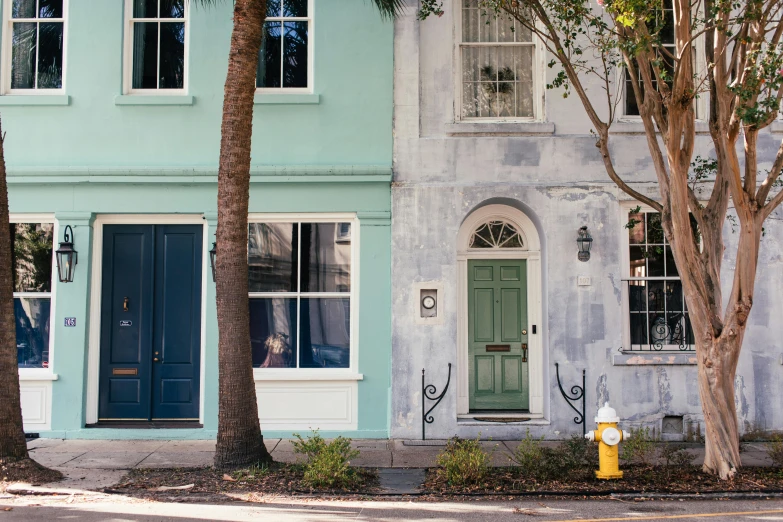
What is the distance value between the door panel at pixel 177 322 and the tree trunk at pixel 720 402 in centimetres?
685

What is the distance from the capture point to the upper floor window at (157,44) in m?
10.7

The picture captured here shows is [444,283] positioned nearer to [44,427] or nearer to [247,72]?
[247,72]

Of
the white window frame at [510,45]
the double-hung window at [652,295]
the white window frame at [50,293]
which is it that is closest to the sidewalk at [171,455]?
the white window frame at [50,293]

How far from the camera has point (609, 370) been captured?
33.6 ft

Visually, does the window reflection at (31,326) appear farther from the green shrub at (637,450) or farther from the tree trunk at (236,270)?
the green shrub at (637,450)

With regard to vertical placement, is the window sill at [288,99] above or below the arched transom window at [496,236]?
above

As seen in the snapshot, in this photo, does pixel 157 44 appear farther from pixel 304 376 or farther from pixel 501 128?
pixel 304 376

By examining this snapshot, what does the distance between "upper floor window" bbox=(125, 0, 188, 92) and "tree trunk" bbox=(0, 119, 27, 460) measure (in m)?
3.36

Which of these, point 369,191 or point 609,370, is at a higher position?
point 369,191

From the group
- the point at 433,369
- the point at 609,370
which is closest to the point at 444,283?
the point at 433,369

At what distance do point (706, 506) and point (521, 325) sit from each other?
13.7 ft

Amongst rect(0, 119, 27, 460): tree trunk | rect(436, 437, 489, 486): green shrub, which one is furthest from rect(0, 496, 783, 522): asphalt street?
rect(0, 119, 27, 460): tree trunk

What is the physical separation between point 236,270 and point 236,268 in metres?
0.02

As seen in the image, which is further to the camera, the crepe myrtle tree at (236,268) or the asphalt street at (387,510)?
A: the crepe myrtle tree at (236,268)
